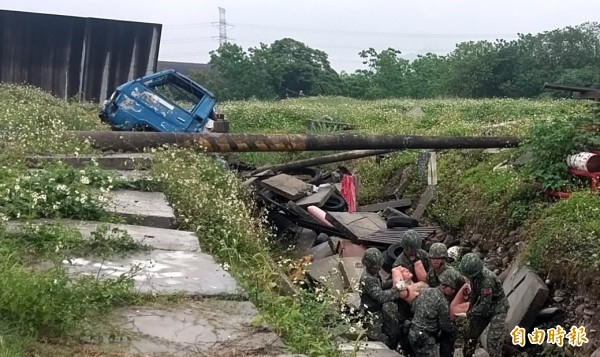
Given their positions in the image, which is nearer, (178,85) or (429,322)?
(429,322)

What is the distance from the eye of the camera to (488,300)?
6820 millimetres

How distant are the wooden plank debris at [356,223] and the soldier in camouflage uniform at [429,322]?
3.30 meters

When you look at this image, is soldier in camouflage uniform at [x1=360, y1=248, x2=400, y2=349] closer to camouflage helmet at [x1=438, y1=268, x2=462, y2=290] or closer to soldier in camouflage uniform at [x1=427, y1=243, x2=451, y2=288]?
camouflage helmet at [x1=438, y1=268, x2=462, y2=290]

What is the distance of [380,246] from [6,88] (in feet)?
28.0

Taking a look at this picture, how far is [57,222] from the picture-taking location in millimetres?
4363

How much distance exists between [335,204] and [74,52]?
9732 millimetres

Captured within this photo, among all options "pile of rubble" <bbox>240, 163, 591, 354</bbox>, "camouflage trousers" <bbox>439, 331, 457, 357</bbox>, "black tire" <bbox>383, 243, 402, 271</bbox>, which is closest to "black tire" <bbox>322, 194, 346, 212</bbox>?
"pile of rubble" <bbox>240, 163, 591, 354</bbox>

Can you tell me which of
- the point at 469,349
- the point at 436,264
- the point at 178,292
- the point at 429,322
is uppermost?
the point at 178,292

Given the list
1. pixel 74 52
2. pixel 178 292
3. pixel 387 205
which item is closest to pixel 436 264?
pixel 178 292

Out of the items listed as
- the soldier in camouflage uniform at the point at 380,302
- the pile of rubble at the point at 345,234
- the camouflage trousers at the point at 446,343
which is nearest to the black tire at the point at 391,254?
the pile of rubble at the point at 345,234

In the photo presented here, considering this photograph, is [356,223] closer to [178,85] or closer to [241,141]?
[241,141]

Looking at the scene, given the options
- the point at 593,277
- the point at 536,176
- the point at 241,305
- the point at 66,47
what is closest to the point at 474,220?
the point at 536,176

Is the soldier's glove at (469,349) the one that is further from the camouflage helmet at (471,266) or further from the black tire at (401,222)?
the black tire at (401,222)

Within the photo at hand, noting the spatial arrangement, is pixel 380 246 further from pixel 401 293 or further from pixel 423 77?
pixel 423 77
